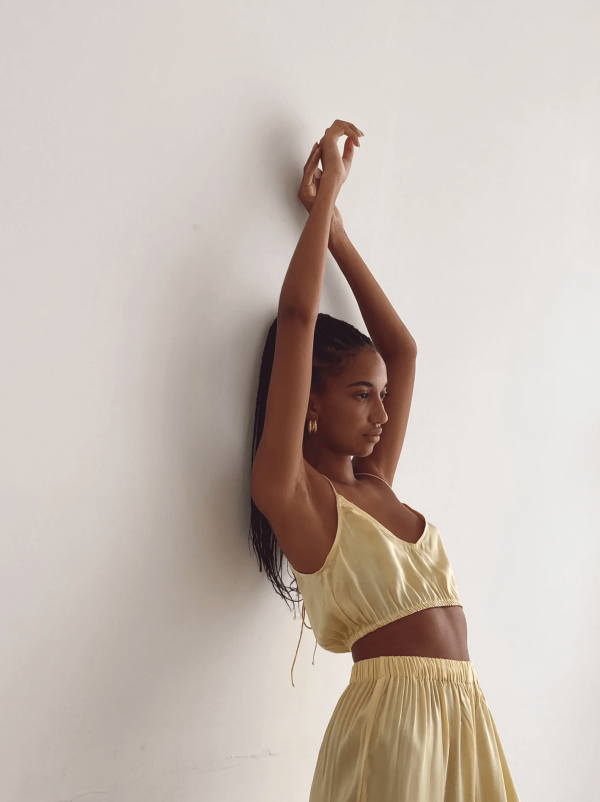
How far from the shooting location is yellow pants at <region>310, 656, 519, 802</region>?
4.10ft

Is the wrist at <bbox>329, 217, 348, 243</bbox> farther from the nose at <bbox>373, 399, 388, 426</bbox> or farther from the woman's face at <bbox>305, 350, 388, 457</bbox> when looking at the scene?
the nose at <bbox>373, 399, 388, 426</bbox>

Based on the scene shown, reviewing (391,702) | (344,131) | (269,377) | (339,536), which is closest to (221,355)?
(269,377)

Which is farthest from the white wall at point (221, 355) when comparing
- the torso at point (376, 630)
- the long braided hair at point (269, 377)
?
the torso at point (376, 630)

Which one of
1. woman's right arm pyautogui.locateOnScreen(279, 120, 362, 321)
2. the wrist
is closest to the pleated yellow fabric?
woman's right arm pyautogui.locateOnScreen(279, 120, 362, 321)

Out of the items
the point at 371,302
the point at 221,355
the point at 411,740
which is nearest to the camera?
the point at 411,740

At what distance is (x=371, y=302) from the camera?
1.65 metres

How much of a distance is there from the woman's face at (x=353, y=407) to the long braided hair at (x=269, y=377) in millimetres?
18

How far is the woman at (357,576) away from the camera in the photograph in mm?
1284

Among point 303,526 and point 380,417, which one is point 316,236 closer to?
point 380,417

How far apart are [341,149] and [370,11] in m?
0.34

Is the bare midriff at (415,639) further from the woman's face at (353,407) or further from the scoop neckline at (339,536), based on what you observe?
the woman's face at (353,407)

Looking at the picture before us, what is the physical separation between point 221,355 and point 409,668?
59cm

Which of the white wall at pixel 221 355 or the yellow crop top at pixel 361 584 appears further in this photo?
the yellow crop top at pixel 361 584

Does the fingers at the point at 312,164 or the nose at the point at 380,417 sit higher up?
the fingers at the point at 312,164
